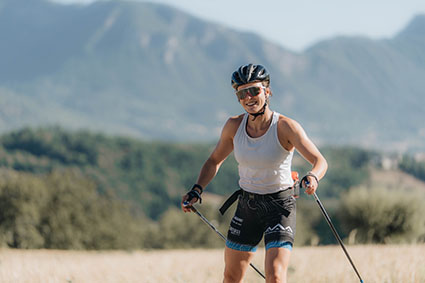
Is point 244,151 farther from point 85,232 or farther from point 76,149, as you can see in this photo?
point 76,149

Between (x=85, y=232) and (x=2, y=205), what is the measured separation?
7.23m

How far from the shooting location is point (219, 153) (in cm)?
552

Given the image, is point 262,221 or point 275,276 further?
point 262,221

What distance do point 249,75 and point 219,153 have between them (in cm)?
80

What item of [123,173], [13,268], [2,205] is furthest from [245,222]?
[123,173]

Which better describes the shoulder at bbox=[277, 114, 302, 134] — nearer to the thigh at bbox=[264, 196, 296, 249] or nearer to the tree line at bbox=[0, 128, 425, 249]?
the thigh at bbox=[264, 196, 296, 249]

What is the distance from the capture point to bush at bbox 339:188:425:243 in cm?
1692

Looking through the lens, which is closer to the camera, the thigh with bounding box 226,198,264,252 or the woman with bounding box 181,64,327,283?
the woman with bounding box 181,64,327,283

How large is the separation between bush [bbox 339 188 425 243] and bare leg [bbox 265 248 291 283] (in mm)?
11856

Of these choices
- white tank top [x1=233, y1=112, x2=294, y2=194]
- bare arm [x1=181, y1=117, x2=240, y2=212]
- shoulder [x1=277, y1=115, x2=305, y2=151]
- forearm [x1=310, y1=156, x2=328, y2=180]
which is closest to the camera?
forearm [x1=310, y1=156, x2=328, y2=180]

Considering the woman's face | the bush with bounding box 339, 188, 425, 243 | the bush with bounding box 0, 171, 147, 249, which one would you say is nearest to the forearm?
the woman's face

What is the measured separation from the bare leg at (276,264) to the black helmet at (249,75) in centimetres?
143

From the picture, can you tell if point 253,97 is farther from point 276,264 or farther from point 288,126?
point 276,264

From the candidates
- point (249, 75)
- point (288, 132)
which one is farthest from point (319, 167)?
point (249, 75)
